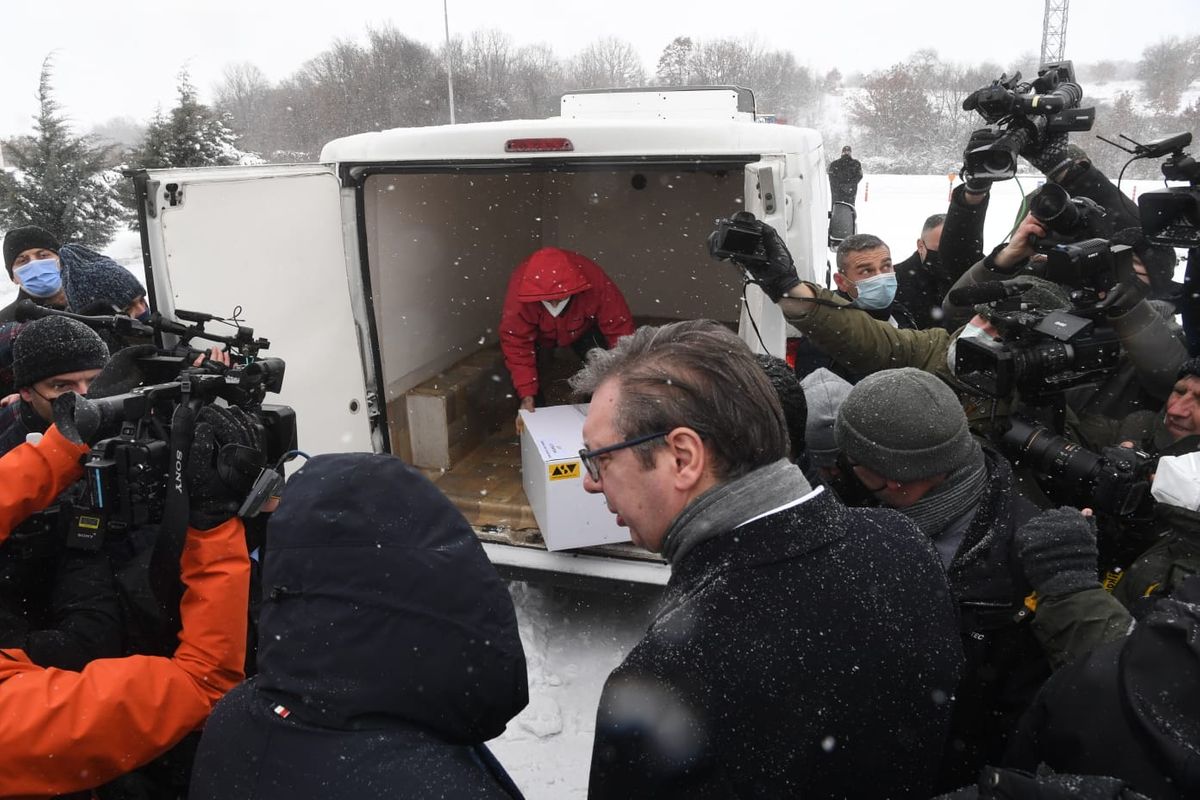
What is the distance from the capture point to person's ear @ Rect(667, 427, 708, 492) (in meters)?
1.22

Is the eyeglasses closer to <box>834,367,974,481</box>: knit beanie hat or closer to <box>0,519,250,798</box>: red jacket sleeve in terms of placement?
<box>834,367,974,481</box>: knit beanie hat

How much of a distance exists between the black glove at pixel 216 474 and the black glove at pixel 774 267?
1840mm

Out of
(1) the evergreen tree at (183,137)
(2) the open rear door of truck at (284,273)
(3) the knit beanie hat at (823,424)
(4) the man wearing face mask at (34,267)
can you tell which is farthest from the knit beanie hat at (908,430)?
(1) the evergreen tree at (183,137)

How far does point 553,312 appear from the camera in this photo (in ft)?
15.6

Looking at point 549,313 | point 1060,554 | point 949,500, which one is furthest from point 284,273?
point 1060,554

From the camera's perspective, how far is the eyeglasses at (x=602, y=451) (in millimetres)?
1248

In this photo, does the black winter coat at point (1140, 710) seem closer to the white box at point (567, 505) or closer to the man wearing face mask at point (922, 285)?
the white box at point (567, 505)

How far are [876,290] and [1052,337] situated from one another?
1.51m

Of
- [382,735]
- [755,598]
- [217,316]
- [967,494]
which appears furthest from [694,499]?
[217,316]

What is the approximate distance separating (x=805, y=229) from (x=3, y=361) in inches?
145

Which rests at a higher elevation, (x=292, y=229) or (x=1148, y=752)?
(x=292, y=229)

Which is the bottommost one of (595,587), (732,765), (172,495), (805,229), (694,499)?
(595,587)

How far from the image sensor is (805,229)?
3.20 metres

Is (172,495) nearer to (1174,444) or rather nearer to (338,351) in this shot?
(338,351)
